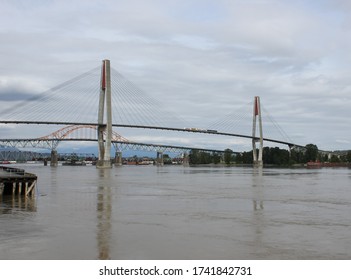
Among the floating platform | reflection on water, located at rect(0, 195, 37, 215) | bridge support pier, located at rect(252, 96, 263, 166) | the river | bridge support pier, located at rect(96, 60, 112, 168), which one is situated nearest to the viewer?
the river

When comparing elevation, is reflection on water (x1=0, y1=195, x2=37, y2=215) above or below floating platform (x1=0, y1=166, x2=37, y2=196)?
below

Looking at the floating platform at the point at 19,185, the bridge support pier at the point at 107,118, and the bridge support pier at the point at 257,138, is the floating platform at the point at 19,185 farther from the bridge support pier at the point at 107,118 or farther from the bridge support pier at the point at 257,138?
the bridge support pier at the point at 257,138

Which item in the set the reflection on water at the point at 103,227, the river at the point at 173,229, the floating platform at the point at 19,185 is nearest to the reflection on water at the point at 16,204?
the river at the point at 173,229

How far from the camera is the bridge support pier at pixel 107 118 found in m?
105

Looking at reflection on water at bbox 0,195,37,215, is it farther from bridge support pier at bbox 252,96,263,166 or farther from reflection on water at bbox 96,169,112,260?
bridge support pier at bbox 252,96,263,166

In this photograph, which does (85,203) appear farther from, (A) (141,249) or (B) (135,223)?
(A) (141,249)

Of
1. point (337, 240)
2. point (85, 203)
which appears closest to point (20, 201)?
point (85, 203)

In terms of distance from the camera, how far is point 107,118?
105062 millimetres

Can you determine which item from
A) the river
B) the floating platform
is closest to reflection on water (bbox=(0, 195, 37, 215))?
the river

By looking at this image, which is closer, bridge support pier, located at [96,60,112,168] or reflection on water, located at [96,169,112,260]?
reflection on water, located at [96,169,112,260]

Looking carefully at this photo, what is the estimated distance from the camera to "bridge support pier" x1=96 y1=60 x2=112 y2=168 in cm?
10506
